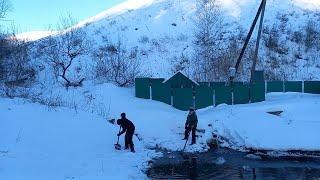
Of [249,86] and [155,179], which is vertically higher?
[249,86]

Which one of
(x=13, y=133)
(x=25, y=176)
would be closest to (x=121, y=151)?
(x=13, y=133)

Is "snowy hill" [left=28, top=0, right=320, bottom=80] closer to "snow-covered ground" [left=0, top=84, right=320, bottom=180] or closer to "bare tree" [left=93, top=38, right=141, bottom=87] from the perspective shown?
"bare tree" [left=93, top=38, right=141, bottom=87]

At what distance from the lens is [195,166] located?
16.6 m

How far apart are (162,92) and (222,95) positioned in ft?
11.7

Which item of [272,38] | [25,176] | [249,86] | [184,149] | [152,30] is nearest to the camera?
[25,176]

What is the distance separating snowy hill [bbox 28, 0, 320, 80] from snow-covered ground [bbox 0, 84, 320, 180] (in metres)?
14.3

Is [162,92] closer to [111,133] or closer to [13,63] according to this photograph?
[111,133]

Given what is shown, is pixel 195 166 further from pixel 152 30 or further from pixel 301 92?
pixel 152 30

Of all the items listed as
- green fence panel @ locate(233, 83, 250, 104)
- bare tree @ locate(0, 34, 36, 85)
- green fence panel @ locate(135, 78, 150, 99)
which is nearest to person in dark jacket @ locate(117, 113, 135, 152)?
green fence panel @ locate(135, 78, 150, 99)

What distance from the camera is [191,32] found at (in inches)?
1902

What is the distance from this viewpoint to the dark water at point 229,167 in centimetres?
1492

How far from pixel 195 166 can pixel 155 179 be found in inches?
99.8

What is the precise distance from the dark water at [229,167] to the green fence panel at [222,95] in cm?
975

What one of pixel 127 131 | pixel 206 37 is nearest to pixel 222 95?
pixel 127 131
